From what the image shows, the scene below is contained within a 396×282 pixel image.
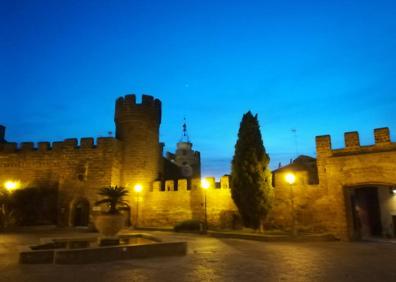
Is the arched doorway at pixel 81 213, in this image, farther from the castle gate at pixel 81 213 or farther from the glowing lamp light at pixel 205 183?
the glowing lamp light at pixel 205 183

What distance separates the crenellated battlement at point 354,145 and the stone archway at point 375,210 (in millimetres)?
2232

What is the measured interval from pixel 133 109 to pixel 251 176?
460 inches

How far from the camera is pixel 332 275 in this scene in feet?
21.4

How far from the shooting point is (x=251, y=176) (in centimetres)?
1603

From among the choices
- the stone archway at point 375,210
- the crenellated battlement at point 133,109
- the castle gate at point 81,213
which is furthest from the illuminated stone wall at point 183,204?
the stone archway at point 375,210

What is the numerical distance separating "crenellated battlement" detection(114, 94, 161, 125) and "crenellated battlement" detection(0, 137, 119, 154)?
2.29 m

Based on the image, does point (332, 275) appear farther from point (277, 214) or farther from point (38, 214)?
point (38, 214)

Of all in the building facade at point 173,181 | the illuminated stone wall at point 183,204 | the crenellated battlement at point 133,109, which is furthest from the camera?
the crenellated battlement at point 133,109

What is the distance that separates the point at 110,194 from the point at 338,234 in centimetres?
1046

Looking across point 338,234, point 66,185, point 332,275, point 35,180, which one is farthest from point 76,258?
point 35,180

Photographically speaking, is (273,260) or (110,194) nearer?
(273,260)

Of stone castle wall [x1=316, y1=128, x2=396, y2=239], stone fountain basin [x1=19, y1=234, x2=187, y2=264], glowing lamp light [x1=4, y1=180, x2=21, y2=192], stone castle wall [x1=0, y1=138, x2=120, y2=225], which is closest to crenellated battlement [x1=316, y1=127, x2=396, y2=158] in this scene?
stone castle wall [x1=316, y1=128, x2=396, y2=239]

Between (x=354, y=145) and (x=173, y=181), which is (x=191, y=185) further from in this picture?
(x=354, y=145)

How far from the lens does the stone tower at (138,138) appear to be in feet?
75.0
